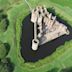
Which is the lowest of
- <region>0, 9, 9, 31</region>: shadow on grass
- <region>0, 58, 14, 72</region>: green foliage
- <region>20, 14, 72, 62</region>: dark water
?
<region>20, 14, 72, 62</region>: dark water

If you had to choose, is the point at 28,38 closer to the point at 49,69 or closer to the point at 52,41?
the point at 52,41

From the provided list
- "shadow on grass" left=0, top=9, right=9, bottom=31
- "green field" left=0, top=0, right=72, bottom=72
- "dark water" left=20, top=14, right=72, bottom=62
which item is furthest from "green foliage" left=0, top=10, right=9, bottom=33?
"dark water" left=20, top=14, right=72, bottom=62

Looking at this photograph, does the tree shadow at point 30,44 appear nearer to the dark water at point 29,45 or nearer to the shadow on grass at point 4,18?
the dark water at point 29,45

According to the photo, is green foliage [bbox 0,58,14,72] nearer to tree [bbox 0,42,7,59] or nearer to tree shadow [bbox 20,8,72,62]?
tree [bbox 0,42,7,59]

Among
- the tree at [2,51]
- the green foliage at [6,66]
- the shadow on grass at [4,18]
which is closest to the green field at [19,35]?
the shadow on grass at [4,18]

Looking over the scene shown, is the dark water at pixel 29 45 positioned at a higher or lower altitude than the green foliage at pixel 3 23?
lower

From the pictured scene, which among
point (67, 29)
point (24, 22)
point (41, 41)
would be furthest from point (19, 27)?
point (67, 29)

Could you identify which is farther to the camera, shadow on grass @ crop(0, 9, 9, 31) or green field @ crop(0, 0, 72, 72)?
shadow on grass @ crop(0, 9, 9, 31)
